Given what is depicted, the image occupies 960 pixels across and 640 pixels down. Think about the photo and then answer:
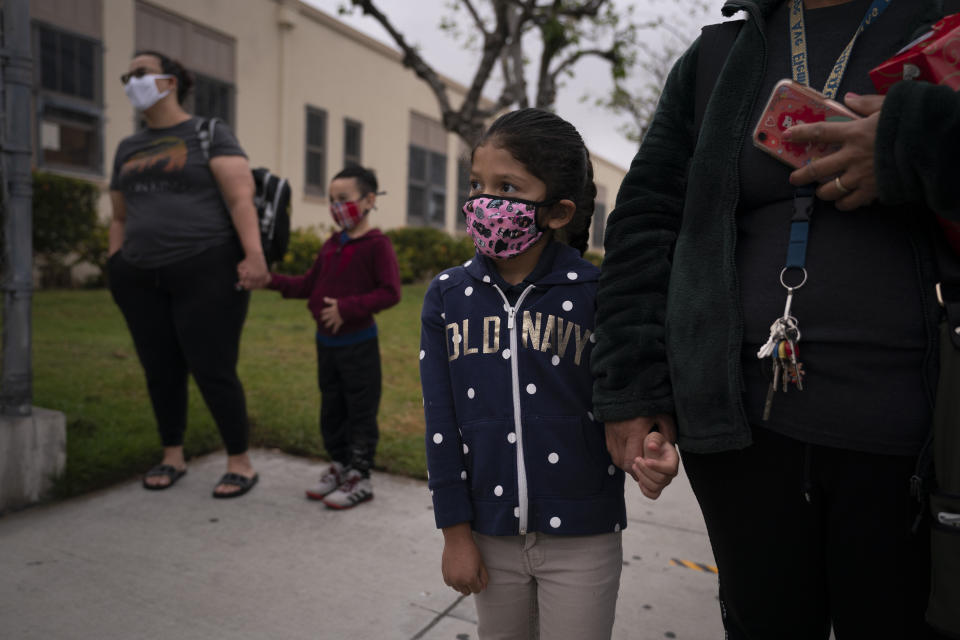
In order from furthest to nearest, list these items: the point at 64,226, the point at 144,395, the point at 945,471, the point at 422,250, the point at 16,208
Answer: the point at 422,250 → the point at 64,226 → the point at 144,395 → the point at 16,208 → the point at 945,471

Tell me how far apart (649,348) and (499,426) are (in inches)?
16.3

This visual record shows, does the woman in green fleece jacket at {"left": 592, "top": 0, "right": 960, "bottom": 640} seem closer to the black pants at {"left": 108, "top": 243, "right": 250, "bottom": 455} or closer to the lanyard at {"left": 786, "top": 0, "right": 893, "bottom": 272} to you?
the lanyard at {"left": 786, "top": 0, "right": 893, "bottom": 272}

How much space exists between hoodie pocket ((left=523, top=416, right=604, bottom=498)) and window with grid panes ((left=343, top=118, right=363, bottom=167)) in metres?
14.9

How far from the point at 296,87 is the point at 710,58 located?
13915 millimetres

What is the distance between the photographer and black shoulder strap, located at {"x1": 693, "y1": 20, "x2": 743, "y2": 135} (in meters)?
1.47

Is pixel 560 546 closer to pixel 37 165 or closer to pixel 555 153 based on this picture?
pixel 555 153

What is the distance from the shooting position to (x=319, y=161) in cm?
1519

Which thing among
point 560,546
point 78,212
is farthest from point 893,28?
point 78,212

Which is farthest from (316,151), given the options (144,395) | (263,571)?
(263,571)

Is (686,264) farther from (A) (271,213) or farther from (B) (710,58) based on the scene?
(A) (271,213)

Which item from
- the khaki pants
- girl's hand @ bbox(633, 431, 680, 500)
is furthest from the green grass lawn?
girl's hand @ bbox(633, 431, 680, 500)

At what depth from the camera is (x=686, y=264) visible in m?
1.40

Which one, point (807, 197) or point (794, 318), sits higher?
point (807, 197)

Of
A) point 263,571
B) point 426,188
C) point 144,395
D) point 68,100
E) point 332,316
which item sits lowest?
point 263,571
